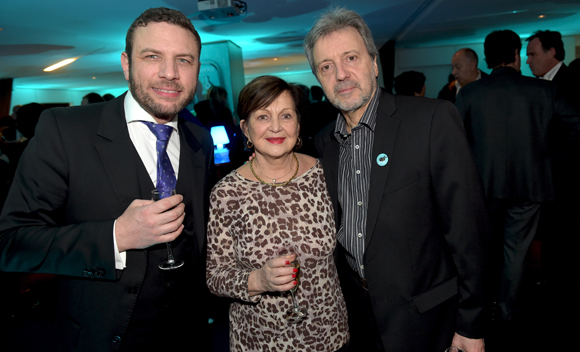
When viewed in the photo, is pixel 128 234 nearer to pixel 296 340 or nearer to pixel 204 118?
pixel 296 340

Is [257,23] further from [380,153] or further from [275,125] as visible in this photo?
[380,153]

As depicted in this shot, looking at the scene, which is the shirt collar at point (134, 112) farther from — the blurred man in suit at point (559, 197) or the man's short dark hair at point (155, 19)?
the blurred man in suit at point (559, 197)

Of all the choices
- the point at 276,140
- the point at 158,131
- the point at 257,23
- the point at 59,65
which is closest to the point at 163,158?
the point at 158,131

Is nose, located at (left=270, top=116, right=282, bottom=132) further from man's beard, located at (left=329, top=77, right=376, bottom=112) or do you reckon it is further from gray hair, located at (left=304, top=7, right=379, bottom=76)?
gray hair, located at (left=304, top=7, right=379, bottom=76)

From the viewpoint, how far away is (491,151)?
301 centimetres

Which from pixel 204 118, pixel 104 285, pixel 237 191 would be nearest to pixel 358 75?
pixel 237 191

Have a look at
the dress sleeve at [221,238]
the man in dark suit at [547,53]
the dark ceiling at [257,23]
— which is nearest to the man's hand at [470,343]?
the dress sleeve at [221,238]

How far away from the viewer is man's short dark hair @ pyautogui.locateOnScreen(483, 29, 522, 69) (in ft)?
9.70

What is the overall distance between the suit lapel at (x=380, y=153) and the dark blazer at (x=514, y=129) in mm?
1849

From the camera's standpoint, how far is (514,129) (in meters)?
2.91

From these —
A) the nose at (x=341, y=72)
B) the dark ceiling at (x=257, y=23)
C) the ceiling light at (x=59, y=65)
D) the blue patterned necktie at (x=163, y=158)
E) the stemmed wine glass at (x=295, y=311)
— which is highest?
the ceiling light at (x=59, y=65)

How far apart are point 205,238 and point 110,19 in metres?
6.06

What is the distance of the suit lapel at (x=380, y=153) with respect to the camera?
1.47 meters

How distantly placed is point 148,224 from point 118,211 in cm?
29
